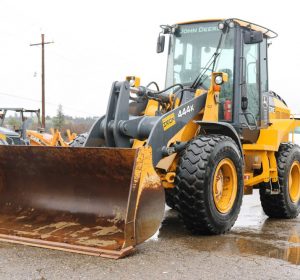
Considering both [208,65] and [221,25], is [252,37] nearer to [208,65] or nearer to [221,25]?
[221,25]

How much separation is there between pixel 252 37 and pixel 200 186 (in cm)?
255

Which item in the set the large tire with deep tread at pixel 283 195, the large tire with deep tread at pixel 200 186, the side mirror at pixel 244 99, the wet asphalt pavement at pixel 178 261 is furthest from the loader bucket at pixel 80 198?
the large tire with deep tread at pixel 283 195

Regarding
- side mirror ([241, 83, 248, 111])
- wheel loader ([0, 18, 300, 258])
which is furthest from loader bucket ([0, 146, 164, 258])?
side mirror ([241, 83, 248, 111])

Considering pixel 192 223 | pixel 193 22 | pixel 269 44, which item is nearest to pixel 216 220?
pixel 192 223

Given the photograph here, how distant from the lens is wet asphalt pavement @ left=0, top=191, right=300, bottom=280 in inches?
159

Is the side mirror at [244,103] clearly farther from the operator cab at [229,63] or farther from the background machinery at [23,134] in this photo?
the background machinery at [23,134]

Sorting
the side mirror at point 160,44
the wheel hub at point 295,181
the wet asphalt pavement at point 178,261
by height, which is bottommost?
the wet asphalt pavement at point 178,261

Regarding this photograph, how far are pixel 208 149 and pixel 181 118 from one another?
61 centimetres

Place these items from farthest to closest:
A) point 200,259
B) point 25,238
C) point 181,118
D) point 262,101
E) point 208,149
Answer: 1. point 262,101
2. point 181,118
3. point 208,149
4. point 25,238
5. point 200,259

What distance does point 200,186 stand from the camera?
533cm

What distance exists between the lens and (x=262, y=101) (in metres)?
7.52

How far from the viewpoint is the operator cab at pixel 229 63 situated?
6.82 metres

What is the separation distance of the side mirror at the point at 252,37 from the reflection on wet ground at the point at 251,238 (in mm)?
2579

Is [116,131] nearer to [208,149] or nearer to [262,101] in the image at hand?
[208,149]
